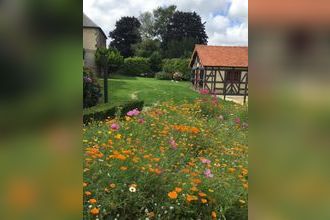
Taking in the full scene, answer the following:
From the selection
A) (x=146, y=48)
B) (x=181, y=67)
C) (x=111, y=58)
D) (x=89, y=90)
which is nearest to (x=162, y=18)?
(x=146, y=48)

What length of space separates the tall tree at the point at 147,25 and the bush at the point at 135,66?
677 inches

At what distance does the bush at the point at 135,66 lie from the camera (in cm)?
3744

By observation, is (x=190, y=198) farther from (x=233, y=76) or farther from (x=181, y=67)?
(x=181, y=67)

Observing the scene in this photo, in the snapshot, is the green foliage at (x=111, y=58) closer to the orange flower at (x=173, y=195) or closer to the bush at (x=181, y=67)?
the bush at (x=181, y=67)

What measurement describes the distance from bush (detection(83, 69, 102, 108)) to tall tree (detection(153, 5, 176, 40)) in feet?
139

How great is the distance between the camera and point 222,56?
25.9m

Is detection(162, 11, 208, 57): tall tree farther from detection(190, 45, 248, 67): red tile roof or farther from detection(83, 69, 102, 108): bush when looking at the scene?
detection(83, 69, 102, 108): bush

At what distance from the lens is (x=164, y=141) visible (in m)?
4.78

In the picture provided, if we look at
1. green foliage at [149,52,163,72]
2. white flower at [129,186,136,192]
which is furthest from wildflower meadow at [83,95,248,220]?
green foliage at [149,52,163,72]

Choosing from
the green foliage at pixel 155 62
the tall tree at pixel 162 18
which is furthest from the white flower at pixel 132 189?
the tall tree at pixel 162 18

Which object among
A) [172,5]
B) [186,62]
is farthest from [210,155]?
[172,5]
